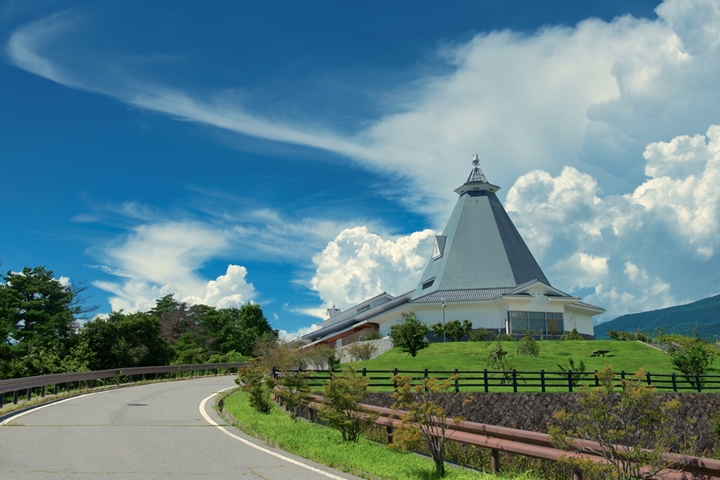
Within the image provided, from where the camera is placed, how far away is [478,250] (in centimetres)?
6038

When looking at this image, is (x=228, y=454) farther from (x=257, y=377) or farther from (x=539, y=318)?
(x=539, y=318)

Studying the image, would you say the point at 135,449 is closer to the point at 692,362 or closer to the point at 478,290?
the point at 692,362

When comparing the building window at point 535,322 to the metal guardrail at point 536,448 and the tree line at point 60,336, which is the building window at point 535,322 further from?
the metal guardrail at point 536,448

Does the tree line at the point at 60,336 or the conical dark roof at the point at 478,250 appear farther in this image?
the conical dark roof at the point at 478,250

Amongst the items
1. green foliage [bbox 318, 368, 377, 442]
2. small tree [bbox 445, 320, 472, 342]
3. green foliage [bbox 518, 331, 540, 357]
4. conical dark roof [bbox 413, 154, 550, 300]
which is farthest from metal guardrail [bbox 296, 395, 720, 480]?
conical dark roof [bbox 413, 154, 550, 300]

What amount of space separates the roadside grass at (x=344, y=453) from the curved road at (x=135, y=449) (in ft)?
1.01

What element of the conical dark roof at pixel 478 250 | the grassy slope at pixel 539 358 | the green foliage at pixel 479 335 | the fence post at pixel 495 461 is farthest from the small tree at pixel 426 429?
the conical dark roof at pixel 478 250

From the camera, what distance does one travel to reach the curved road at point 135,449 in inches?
326

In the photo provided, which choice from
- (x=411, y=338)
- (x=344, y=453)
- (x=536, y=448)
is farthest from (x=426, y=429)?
(x=411, y=338)

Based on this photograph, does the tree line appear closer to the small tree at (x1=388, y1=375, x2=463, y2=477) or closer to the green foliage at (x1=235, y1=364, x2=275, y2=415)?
the green foliage at (x1=235, y1=364, x2=275, y2=415)

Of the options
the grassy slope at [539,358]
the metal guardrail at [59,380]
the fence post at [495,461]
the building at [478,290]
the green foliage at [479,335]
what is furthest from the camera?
the building at [478,290]

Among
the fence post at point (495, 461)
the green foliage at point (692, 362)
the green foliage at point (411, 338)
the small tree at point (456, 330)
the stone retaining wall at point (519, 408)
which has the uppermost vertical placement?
the small tree at point (456, 330)

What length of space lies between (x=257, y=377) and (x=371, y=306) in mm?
46133

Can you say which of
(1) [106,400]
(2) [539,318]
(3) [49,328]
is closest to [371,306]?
(2) [539,318]
